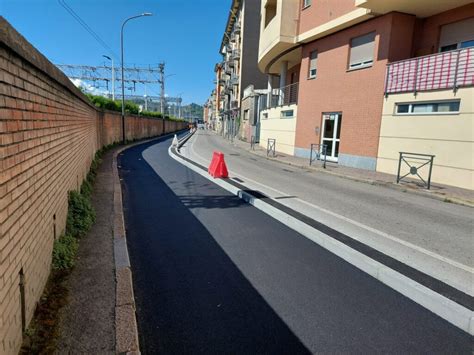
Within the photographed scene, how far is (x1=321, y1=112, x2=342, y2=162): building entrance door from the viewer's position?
15.8m

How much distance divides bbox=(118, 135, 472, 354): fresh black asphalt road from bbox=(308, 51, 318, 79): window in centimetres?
1421

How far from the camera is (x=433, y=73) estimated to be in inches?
434

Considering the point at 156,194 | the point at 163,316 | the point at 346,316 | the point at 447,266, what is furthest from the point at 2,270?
the point at 156,194

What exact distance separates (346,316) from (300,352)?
731mm

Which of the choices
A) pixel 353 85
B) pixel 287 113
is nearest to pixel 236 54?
pixel 287 113

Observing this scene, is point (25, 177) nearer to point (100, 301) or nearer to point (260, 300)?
point (100, 301)

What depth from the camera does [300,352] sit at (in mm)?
2566

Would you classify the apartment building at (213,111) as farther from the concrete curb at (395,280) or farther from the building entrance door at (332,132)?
the concrete curb at (395,280)

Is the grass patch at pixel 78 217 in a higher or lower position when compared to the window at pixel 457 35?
lower

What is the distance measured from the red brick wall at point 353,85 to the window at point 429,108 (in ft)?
3.44

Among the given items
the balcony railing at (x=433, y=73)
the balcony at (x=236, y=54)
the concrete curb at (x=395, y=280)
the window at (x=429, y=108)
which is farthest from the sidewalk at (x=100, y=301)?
the balcony at (x=236, y=54)

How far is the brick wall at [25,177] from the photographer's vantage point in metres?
2.12

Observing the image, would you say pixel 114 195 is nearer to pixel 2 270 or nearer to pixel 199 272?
pixel 199 272

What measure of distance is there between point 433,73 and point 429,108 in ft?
3.93
